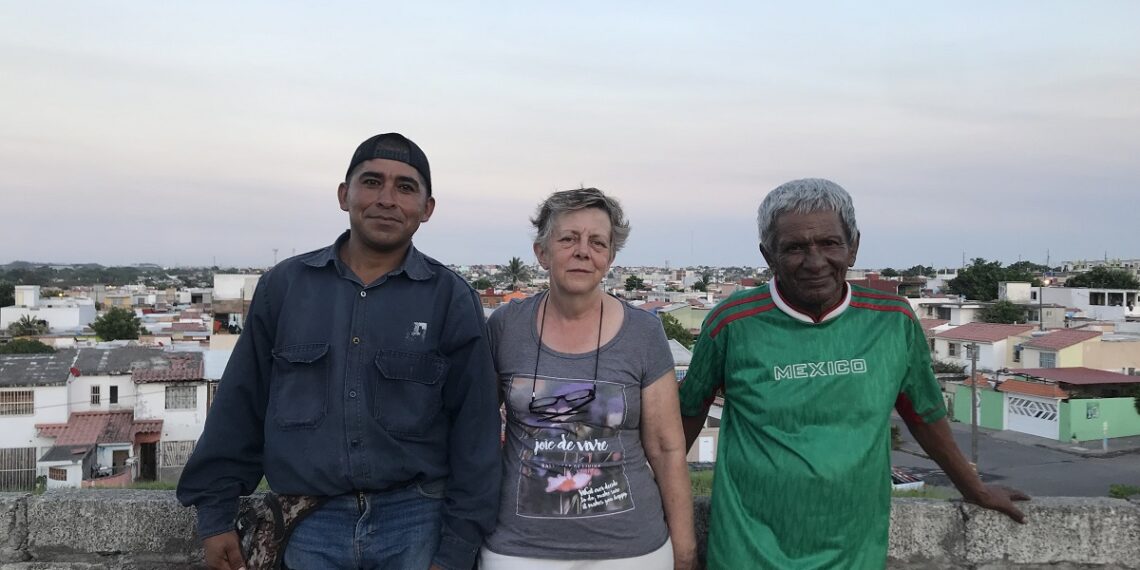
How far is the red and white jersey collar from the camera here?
2326 mm

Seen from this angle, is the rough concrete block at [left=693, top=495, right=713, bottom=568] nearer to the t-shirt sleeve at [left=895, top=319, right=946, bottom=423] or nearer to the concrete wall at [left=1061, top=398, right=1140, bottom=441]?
the t-shirt sleeve at [left=895, top=319, right=946, bottom=423]

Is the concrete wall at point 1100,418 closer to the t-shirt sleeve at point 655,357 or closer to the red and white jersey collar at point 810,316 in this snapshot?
the red and white jersey collar at point 810,316

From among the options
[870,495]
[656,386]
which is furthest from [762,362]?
[870,495]

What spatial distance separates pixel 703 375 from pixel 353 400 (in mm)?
1124

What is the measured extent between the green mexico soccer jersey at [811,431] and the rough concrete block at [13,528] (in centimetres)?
253

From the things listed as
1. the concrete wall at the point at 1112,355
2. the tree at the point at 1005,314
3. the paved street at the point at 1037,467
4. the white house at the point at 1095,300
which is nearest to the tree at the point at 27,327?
the paved street at the point at 1037,467

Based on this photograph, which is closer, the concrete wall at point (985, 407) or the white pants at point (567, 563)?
the white pants at point (567, 563)

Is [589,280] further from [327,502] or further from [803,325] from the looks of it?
[327,502]

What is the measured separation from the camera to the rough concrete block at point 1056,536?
291cm

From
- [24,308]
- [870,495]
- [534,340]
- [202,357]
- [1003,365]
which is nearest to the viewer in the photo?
[870,495]

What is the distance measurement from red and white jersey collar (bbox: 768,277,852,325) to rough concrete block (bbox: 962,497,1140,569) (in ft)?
3.90

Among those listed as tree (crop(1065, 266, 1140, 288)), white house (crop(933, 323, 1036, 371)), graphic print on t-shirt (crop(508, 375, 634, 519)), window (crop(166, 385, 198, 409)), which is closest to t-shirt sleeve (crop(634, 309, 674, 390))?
graphic print on t-shirt (crop(508, 375, 634, 519))

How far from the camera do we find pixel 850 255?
2334 millimetres

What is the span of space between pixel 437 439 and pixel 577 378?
458 millimetres
